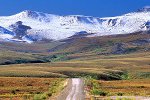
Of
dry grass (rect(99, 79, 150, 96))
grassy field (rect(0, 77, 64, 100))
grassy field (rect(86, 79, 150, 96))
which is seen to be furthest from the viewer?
dry grass (rect(99, 79, 150, 96))

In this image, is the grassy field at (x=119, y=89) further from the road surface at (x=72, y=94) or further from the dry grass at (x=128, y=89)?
the road surface at (x=72, y=94)

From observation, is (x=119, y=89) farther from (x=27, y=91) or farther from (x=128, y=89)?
(x=27, y=91)

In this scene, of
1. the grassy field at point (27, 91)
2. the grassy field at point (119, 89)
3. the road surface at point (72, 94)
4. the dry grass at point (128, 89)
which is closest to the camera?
the road surface at point (72, 94)

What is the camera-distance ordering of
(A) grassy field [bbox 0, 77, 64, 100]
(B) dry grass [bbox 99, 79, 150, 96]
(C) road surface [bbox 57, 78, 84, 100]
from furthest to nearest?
(B) dry grass [bbox 99, 79, 150, 96] → (A) grassy field [bbox 0, 77, 64, 100] → (C) road surface [bbox 57, 78, 84, 100]

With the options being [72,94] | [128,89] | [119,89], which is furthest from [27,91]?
[128,89]

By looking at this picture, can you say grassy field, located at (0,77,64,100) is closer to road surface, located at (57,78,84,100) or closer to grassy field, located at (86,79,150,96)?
road surface, located at (57,78,84,100)

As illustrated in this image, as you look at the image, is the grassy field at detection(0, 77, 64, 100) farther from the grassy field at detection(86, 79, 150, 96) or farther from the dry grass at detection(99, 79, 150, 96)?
the dry grass at detection(99, 79, 150, 96)

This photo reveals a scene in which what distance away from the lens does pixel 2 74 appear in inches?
7111

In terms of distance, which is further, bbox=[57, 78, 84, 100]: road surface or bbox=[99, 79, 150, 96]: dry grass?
bbox=[99, 79, 150, 96]: dry grass

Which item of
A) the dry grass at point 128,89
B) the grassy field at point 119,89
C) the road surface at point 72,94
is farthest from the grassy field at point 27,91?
the dry grass at point 128,89

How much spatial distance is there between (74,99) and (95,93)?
49.3 ft

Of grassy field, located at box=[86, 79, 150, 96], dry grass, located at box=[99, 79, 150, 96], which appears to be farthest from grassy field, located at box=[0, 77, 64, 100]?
dry grass, located at box=[99, 79, 150, 96]

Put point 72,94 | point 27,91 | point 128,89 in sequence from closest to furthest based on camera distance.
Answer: point 72,94, point 27,91, point 128,89

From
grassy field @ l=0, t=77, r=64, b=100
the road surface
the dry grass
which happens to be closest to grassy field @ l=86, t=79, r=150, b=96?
the dry grass
